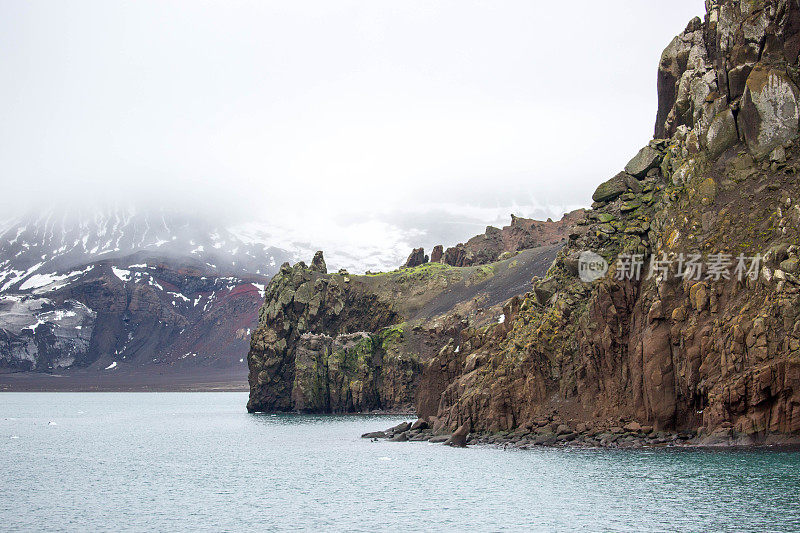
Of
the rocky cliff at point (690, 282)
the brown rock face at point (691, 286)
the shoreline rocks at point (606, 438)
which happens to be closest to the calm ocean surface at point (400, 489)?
the shoreline rocks at point (606, 438)

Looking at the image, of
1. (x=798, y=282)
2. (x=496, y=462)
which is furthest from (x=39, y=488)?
(x=798, y=282)

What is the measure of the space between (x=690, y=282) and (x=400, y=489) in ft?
123

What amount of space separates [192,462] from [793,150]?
250ft

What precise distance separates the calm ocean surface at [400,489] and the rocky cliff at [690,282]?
22.6ft

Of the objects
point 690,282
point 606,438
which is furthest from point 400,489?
point 690,282

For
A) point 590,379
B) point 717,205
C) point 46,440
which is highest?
point 717,205

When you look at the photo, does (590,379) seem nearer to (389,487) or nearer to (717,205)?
(717,205)

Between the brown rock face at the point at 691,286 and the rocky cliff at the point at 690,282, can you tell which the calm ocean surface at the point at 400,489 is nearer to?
the rocky cliff at the point at 690,282

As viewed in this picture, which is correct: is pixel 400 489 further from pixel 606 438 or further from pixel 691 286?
pixel 691 286

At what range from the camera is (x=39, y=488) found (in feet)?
264

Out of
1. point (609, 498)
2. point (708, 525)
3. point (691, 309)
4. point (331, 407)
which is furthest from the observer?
point (331, 407)

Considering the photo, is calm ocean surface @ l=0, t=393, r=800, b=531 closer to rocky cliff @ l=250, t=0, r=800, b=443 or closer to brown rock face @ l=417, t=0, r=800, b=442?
rocky cliff @ l=250, t=0, r=800, b=443

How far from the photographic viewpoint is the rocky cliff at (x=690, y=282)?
79.6m

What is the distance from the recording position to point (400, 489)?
75.6 meters
